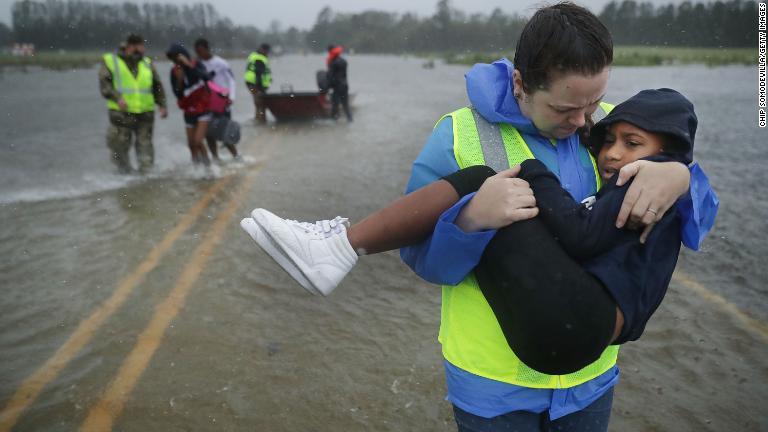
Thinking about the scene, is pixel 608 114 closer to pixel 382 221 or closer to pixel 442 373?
pixel 382 221

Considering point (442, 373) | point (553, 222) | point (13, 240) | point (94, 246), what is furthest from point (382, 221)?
point (13, 240)

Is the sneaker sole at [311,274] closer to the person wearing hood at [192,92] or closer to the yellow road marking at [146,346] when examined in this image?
the yellow road marking at [146,346]

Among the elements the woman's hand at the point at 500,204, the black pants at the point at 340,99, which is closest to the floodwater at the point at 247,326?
the woman's hand at the point at 500,204

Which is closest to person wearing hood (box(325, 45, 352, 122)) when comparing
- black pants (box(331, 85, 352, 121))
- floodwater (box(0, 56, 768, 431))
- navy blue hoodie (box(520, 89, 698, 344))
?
black pants (box(331, 85, 352, 121))

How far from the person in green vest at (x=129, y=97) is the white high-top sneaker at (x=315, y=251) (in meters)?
7.44

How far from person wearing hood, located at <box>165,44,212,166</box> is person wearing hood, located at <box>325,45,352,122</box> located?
6.27m

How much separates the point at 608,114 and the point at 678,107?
0.62 ft

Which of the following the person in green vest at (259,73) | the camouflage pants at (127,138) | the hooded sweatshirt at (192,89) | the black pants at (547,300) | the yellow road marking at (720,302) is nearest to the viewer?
the black pants at (547,300)

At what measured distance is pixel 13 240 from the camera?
216 inches

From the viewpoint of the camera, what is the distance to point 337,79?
1452 centimetres

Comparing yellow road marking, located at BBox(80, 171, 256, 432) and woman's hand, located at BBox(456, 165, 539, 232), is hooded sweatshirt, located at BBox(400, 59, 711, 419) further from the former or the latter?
yellow road marking, located at BBox(80, 171, 256, 432)

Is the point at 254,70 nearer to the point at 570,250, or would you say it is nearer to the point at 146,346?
the point at 146,346

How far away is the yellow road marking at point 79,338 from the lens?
3.04 metres

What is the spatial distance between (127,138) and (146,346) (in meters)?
5.70
